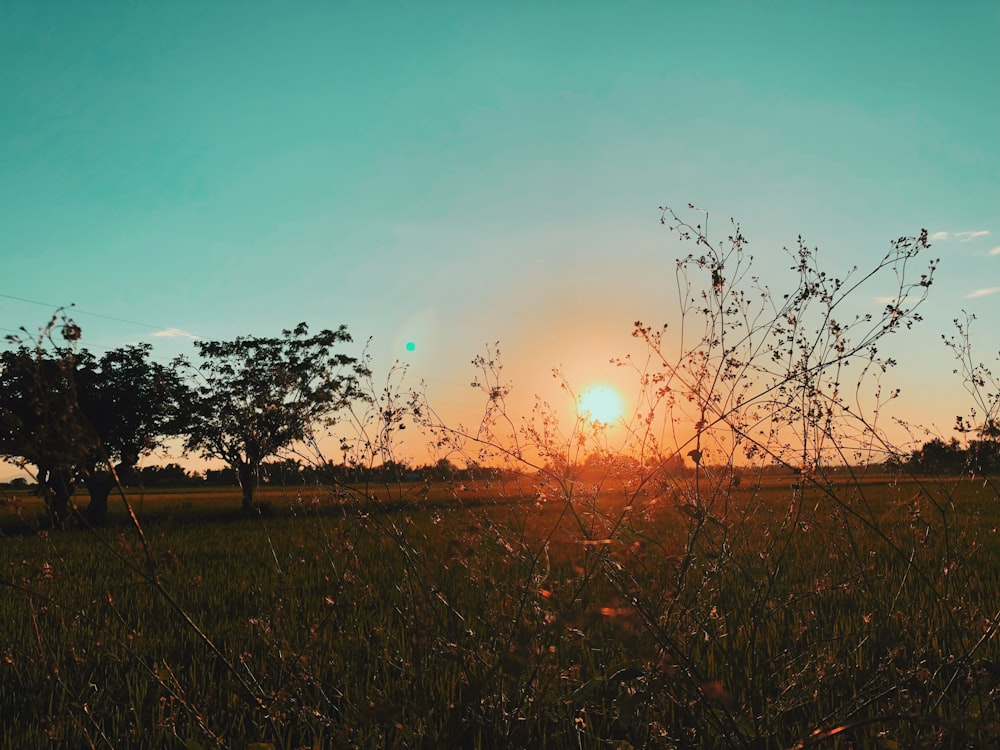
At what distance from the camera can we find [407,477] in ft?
14.5

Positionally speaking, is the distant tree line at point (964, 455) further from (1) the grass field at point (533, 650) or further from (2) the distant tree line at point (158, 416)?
(2) the distant tree line at point (158, 416)

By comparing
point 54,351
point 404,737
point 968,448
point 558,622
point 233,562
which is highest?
point 54,351

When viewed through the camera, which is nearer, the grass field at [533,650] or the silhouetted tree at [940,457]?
the grass field at [533,650]

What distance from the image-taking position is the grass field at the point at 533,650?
80.7 inches

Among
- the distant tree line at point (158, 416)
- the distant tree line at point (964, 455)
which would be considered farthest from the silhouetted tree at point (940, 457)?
the distant tree line at point (158, 416)

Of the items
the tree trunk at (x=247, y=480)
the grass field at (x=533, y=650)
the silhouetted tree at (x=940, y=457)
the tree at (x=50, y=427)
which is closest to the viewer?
the tree at (x=50, y=427)

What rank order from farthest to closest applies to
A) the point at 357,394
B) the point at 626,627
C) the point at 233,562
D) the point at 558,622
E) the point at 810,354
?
the point at 233,562 → the point at 357,394 → the point at 810,354 → the point at 558,622 → the point at 626,627

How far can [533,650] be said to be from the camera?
1.87 m

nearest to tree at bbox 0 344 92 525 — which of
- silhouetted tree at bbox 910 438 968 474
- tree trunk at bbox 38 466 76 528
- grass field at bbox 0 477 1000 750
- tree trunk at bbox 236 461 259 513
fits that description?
tree trunk at bbox 38 466 76 528

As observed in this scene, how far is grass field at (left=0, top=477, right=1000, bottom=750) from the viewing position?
6.73 feet

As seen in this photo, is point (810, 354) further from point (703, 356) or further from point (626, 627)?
point (626, 627)

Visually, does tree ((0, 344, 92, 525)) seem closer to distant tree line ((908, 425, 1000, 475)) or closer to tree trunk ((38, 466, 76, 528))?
tree trunk ((38, 466, 76, 528))

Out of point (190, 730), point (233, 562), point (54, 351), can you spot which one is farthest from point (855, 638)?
point (233, 562)

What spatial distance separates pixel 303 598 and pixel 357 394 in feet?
9.16
